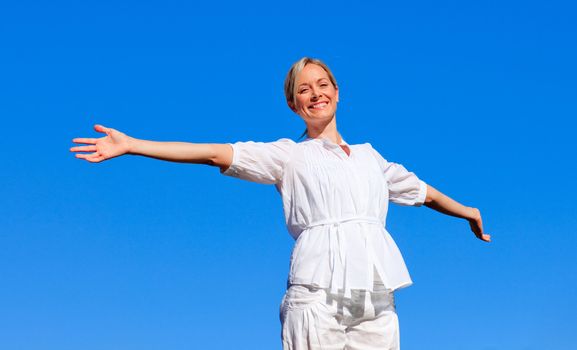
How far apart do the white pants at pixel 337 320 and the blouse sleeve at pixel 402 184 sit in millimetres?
1063

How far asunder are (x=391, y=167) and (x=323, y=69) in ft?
3.02

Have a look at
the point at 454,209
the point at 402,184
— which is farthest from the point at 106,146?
the point at 454,209

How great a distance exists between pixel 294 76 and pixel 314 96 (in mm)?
239

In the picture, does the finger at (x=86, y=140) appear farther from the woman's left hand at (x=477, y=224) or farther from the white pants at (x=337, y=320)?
the woman's left hand at (x=477, y=224)

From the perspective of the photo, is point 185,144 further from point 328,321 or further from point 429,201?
point 429,201

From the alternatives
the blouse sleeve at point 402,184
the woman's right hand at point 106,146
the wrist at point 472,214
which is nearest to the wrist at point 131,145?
the woman's right hand at point 106,146

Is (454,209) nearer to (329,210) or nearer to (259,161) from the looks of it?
(329,210)

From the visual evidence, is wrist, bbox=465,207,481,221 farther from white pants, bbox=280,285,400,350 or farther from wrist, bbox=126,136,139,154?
wrist, bbox=126,136,139,154

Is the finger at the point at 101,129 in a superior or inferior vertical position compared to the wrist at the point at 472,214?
inferior

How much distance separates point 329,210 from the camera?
535 centimetres

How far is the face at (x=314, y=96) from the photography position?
5801mm

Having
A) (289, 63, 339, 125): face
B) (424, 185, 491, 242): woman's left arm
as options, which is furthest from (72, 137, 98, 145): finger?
(424, 185, 491, 242): woman's left arm

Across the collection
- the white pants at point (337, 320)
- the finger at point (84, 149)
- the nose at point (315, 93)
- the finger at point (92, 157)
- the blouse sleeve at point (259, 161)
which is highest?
the nose at point (315, 93)

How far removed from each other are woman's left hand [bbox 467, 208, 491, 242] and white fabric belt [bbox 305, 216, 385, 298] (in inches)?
69.0
